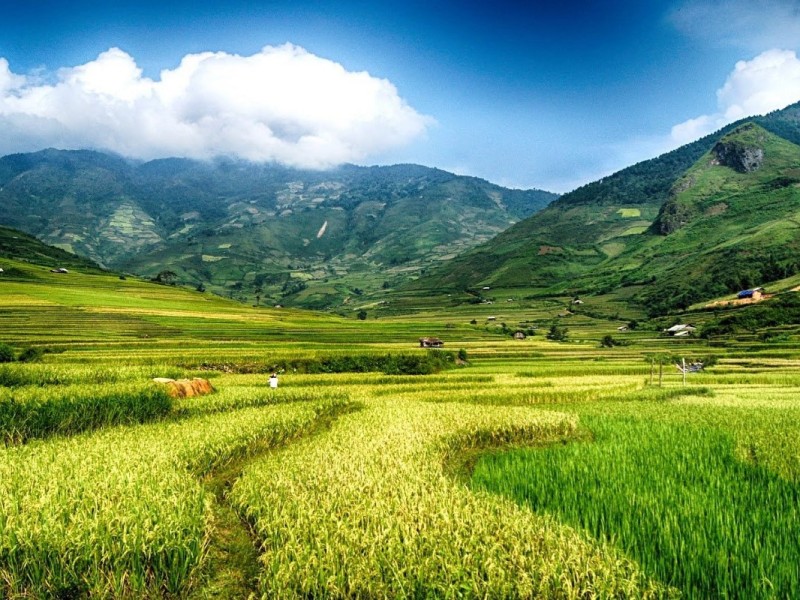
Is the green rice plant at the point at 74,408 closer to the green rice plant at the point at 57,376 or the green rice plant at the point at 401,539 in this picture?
the green rice plant at the point at 57,376

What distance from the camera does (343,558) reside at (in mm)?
7484

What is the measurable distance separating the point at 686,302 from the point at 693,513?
19897 centimetres

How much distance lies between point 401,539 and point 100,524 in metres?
5.58

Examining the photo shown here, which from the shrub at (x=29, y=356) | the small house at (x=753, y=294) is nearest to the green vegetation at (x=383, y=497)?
the shrub at (x=29, y=356)

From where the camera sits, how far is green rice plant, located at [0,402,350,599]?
7719 mm

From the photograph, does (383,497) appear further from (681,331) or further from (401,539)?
(681,331)

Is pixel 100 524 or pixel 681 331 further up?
pixel 100 524

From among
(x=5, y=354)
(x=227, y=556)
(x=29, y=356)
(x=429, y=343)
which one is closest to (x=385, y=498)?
(x=227, y=556)

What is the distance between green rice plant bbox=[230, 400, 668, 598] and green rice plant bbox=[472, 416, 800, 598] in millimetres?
1080

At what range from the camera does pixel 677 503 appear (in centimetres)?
1020

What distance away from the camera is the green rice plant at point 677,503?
23.4ft

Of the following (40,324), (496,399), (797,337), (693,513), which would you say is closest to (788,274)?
(797,337)

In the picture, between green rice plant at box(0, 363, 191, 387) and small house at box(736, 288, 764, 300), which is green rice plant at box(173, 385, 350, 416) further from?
small house at box(736, 288, 764, 300)

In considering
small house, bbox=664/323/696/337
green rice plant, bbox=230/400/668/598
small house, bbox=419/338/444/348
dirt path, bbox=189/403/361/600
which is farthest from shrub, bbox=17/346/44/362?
small house, bbox=664/323/696/337
